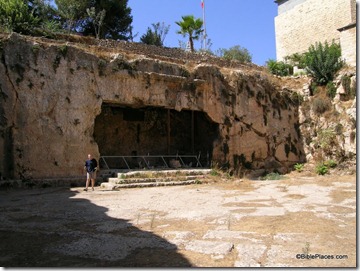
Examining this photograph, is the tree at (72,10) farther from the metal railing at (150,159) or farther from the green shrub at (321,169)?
the green shrub at (321,169)

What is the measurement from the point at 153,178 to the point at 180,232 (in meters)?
7.87

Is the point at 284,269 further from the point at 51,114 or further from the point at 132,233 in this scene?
the point at 51,114

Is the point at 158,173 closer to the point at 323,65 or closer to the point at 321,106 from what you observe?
the point at 321,106

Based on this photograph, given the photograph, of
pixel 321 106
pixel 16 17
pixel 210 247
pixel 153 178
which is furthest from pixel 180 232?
pixel 16 17

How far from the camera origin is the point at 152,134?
1822 centimetres

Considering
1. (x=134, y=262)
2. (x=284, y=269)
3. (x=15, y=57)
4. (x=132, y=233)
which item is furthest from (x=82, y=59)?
(x=284, y=269)

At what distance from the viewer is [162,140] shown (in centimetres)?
1845

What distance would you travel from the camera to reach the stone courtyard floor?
4160mm

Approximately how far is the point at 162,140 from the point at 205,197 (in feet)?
29.6

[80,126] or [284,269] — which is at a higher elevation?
[80,126]

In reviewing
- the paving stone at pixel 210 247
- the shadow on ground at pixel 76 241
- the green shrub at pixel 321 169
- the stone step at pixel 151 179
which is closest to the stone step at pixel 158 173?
the stone step at pixel 151 179

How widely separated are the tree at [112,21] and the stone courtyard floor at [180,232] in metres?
22.9

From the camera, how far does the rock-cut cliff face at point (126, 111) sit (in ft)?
40.5

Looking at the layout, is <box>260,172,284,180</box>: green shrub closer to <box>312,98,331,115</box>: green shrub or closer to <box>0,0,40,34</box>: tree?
<box>312,98,331,115</box>: green shrub
